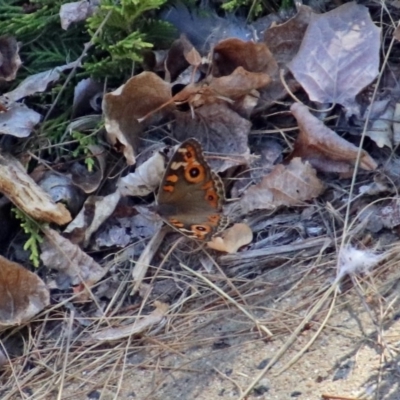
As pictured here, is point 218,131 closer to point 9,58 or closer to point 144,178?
point 144,178

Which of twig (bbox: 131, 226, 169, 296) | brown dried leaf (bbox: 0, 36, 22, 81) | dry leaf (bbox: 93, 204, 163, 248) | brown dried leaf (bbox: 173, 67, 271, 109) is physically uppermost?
brown dried leaf (bbox: 0, 36, 22, 81)

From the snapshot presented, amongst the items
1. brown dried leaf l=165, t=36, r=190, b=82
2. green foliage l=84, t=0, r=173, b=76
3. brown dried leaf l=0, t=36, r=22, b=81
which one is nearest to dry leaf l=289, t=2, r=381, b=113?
brown dried leaf l=165, t=36, r=190, b=82

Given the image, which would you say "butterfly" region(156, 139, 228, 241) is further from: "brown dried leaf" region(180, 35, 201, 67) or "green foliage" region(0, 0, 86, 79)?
"green foliage" region(0, 0, 86, 79)

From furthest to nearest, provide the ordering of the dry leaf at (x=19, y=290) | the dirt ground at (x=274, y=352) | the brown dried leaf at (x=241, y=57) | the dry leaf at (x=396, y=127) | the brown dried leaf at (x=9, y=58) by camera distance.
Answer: the brown dried leaf at (x=9, y=58) < the brown dried leaf at (x=241, y=57) < the dry leaf at (x=396, y=127) < the dry leaf at (x=19, y=290) < the dirt ground at (x=274, y=352)

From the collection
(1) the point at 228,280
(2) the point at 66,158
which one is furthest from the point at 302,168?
(2) the point at 66,158

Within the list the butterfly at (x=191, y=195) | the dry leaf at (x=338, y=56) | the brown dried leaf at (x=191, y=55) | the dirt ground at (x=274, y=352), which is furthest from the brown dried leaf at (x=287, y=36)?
the dirt ground at (x=274, y=352)

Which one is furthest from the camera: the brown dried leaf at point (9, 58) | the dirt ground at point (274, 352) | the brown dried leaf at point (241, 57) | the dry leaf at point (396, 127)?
the brown dried leaf at point (9, 58)

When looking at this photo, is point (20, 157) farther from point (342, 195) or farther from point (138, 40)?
point (342, 195)

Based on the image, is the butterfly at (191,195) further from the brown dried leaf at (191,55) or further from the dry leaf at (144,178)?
the brown dried leaf at (191,55)
